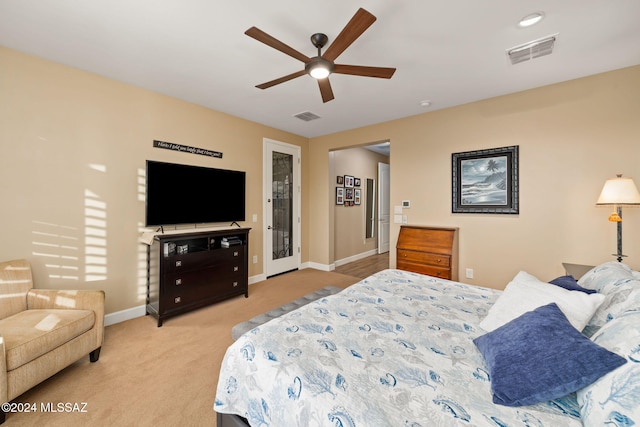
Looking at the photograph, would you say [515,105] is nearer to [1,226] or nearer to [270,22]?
[270,22]

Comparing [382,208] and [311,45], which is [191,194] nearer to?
[311,45]

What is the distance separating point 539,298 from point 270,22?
2.53 meters

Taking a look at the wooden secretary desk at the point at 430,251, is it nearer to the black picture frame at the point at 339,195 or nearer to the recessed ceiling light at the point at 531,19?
the black picture frame at the point at 339,195

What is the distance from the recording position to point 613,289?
53.1 inches

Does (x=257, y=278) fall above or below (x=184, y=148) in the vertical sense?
below

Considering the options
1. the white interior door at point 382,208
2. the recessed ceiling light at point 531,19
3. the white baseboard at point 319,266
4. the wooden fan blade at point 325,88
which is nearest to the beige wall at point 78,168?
the wooden fan blade at point 325,88

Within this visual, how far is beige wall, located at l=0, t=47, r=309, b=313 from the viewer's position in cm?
234

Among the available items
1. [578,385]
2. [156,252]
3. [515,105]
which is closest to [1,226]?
[156,252]

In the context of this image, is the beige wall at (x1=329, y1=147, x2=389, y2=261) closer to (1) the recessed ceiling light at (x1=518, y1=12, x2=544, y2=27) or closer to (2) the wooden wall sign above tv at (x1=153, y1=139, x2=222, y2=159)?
(2) the wooden wall sign above tv at (x1=153, y1=139, x2=222, y2=159)

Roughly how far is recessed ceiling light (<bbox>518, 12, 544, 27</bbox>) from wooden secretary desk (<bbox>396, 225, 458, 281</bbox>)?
7.45 ft

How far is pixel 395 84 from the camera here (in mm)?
2961

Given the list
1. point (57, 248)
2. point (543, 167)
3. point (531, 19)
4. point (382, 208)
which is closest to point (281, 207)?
point (57, 248)

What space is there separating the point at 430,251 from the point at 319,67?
2.66 metres

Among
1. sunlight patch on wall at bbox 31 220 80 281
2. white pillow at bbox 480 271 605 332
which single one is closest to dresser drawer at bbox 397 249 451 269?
white pillow at bbox 480 271 605 332
